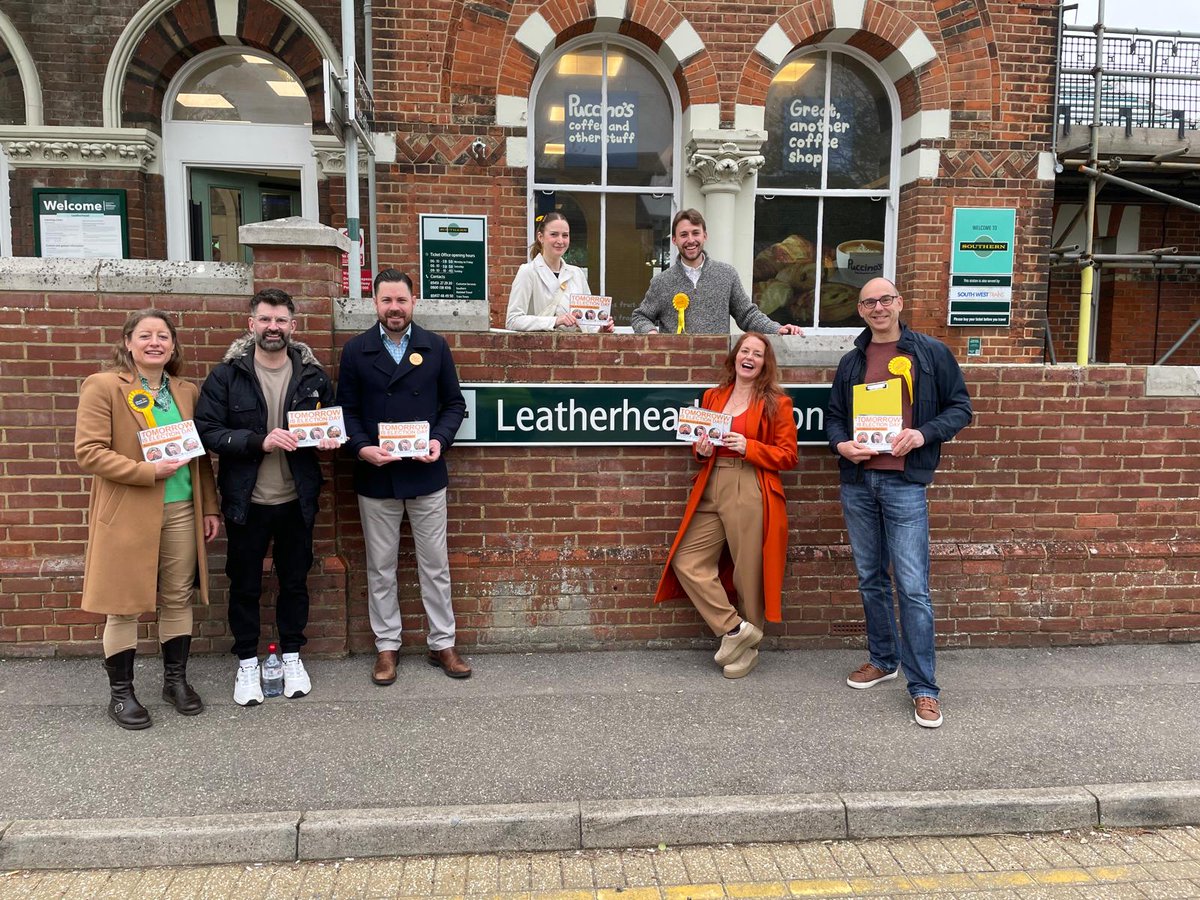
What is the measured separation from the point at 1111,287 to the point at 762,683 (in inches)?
379

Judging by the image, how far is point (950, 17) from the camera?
8203mm

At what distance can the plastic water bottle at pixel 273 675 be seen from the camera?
4289 millimetres

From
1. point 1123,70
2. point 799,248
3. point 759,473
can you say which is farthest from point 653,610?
point 1123,70

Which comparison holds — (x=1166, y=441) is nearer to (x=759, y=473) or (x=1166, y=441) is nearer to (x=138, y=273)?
(x=759, y=473)

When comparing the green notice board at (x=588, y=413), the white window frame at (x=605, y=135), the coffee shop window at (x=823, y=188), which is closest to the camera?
the green notice board at (x=588, y=413)

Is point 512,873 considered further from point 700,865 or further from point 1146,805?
point 1146,805

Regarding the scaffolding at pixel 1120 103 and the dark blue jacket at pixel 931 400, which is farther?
the scaffolding at pixel 1120 103

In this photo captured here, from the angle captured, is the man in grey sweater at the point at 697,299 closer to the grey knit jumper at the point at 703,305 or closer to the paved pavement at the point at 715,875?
the grey knit jumper at the point at 703,305

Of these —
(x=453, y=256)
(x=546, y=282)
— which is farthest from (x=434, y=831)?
(x=453, y=256)

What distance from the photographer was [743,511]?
14.7ft

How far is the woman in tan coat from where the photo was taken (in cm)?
381

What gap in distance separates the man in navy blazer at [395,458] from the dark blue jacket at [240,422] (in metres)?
0.26

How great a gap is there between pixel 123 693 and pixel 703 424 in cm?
316

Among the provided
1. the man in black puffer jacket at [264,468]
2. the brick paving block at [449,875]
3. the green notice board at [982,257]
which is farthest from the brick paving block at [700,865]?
the green notice board at [982,257]
